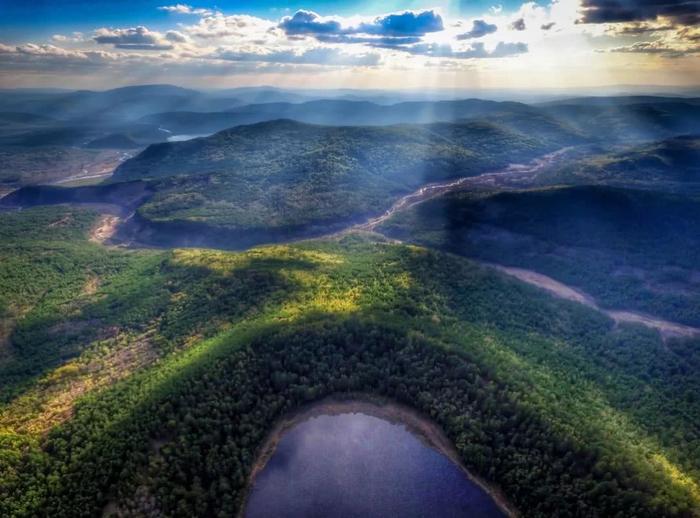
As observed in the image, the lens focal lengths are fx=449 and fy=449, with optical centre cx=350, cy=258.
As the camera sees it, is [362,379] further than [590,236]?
No

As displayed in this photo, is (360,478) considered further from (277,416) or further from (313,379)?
(313,379)

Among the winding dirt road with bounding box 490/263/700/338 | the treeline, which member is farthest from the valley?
the winding dirt road with bounding box 490/263/700/338

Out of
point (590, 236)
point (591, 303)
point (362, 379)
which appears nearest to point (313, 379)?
point (362, 379)

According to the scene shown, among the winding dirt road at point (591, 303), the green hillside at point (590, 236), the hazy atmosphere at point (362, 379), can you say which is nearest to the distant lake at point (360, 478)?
the hazy atmosphere at point (362, 379)

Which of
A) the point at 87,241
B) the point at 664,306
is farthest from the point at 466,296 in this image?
the point at 87,241

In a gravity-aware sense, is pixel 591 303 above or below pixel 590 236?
below
